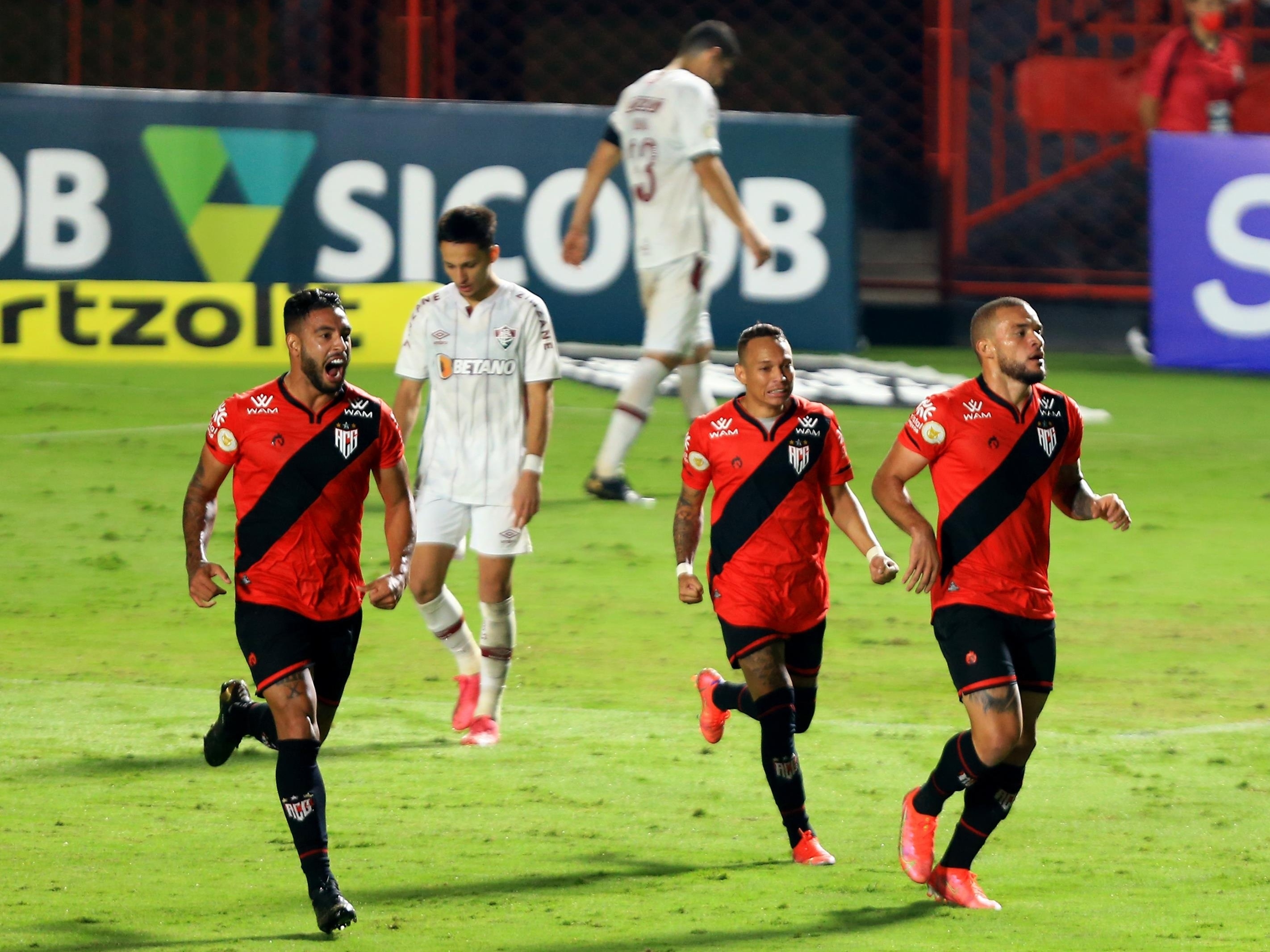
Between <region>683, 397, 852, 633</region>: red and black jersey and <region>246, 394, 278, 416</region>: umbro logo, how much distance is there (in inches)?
48.6

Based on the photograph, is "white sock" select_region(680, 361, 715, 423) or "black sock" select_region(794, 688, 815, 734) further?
"white sock" select_region(680, 361, 715, 423)

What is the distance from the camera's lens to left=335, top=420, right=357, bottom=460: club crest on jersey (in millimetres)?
5969

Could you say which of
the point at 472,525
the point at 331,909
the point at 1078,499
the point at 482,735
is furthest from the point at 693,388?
the point at 331,909

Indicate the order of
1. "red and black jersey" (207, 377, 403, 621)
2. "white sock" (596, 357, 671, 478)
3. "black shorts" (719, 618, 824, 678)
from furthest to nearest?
"white sock" (596, 357, 671, 478)
"black shorts" (719, 618, 824, 678)
"red and black jersey" (207, 377, 403, 621)

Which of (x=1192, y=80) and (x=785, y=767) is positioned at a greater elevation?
(x=1192, y=80)

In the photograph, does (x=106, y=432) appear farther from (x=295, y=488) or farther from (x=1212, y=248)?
(x=1212, y=248)

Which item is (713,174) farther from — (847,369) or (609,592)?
(847,369)

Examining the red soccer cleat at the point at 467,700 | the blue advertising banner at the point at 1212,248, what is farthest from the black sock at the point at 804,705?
the blue advertising banner at the point at 1212,248

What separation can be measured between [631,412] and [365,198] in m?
6.34

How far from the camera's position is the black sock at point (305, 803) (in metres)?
5.54

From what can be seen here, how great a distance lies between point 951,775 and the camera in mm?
5965

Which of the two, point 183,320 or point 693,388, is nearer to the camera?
point 693,388

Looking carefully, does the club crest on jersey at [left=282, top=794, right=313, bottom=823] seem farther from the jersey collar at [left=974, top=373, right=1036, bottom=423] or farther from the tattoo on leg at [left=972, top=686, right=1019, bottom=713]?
the jersey collar at [left=974, top=373, right=1036, bottom=423]

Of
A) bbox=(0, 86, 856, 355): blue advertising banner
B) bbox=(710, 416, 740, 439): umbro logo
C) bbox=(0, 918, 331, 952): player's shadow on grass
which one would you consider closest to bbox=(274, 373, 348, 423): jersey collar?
bbox=(710, 416, 740, 439): umbro logo
